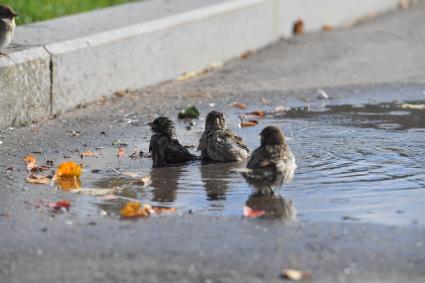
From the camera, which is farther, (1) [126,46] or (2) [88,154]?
(1) [126,46]

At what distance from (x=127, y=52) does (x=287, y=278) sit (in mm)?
6606

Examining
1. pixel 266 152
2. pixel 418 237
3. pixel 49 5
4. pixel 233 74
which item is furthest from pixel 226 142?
pixel 49 5

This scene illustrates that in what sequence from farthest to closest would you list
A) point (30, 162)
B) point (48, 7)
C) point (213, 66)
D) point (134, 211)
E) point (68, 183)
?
point (48, 7), point (213, 66), point (30, 162), point (68, 183), point (134, 211)

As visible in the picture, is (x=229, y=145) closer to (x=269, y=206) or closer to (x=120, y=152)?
(x=120, y=152)

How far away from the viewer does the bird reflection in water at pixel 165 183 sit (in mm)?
8047

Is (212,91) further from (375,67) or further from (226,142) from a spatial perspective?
(226,142)

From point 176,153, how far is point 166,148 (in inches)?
4.5

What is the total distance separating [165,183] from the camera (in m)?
8.52

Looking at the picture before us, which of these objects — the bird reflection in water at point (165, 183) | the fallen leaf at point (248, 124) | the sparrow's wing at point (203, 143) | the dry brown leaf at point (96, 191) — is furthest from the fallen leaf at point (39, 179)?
the fallen leaf at point (248, 124)

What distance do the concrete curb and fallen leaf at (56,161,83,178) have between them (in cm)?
201

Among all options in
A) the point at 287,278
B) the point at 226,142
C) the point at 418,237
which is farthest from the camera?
the point at 226,142

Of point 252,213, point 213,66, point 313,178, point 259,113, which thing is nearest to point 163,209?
point 252,213

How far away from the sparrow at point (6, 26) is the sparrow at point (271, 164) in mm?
3341

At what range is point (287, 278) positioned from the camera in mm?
6078
